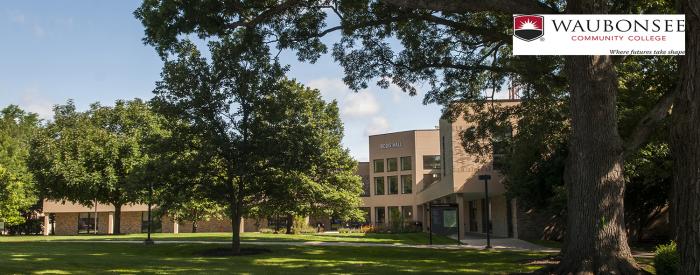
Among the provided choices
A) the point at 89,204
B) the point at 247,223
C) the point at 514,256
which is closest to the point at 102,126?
the point at 89,204

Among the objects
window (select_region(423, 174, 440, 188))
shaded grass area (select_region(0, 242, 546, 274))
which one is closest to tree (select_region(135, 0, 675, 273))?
shaded grass area (select_region(0, 242, 546, 274))

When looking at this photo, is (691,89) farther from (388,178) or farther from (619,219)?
(388,178)

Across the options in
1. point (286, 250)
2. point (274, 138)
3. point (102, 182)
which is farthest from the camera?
point (102, 182)

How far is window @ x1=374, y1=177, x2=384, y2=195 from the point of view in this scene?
6606cm

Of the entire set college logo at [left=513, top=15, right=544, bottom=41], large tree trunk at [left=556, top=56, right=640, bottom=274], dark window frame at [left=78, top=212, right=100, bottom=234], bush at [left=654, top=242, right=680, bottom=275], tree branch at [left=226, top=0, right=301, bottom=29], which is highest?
tree branch at [left=226, top=0, right=301, bottom=29]

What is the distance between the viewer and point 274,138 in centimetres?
2292

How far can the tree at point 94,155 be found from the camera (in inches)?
1737

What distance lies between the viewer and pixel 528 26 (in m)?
10.2

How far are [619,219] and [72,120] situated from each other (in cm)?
4719

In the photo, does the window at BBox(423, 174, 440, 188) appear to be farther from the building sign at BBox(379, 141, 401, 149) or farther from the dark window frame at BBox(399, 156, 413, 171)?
the building sign at BBox(379, 141, 401, 149)

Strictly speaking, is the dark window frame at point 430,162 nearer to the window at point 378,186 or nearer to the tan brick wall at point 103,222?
the window at point 378,186

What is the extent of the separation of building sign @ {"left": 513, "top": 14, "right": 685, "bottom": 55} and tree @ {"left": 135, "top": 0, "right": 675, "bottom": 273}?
52.1 inches

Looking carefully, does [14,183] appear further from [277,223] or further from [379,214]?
[379,214]

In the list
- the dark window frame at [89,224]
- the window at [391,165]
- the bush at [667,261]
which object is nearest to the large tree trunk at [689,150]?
the bush at [667,261]
